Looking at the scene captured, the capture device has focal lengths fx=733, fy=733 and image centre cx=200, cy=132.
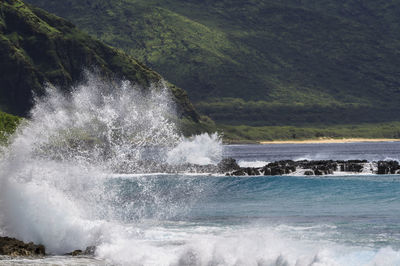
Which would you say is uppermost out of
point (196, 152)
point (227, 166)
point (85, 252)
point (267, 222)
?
point (196, 152)

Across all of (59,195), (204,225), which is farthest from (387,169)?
(59,195)

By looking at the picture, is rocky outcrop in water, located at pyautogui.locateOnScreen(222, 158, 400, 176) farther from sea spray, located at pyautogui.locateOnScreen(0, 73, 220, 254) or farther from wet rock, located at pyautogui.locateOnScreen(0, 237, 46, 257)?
wet rock, located at pyautogui.locateOnScreen(0, 237, 46, 257)

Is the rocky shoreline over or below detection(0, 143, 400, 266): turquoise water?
over

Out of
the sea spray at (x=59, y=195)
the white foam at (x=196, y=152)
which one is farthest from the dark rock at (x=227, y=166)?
the sea spray at (x=59, y=195)

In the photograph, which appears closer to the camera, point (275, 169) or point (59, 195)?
point (59, 195)

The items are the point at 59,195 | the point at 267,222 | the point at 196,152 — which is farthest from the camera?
the point at 196,152

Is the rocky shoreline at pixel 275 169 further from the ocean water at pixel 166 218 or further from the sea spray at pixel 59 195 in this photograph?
the sea spray at pixel 59 195

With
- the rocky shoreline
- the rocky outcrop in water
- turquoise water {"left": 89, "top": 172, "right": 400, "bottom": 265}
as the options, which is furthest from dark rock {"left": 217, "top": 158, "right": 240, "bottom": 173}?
turquoise water {"left": 89, "top": 172, "right": 400, "bottom": 265}

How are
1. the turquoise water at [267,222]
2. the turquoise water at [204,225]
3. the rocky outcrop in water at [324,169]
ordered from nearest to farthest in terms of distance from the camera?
the turquoise water at [267,222] < the turquoise water at [204,225] < the rocky outcrop in water at [324,169]

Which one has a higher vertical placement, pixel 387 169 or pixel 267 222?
pixel 387 169

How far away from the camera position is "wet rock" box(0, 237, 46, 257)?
27892mm

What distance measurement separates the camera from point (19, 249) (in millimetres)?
28125

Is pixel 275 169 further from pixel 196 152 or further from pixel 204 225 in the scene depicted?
pixel 204 225

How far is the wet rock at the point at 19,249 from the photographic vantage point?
27892mm
